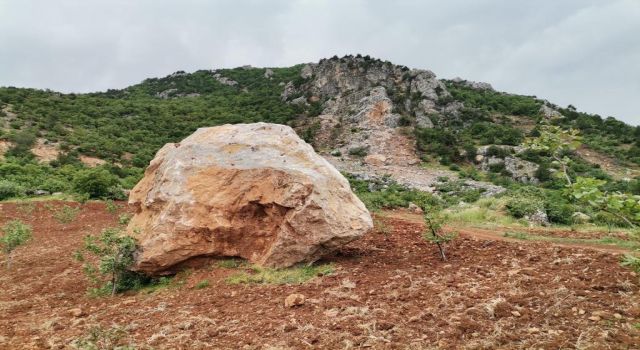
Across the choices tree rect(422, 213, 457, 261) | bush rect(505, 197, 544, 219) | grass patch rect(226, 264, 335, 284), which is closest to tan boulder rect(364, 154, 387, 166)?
bush rect(505, 197, 544, 219)

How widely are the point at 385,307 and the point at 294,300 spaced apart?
1.44 m

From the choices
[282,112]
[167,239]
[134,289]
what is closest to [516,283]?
[167,239]

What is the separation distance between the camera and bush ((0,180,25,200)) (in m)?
23.4

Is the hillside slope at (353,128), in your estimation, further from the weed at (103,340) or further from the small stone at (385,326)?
the small stone at (385,326)

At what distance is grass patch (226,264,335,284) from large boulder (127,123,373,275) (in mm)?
206

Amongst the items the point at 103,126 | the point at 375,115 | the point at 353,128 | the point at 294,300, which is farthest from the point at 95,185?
the point at 375,115

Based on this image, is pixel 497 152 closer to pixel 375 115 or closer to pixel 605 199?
pixel 375 115

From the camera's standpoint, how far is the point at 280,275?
877cm

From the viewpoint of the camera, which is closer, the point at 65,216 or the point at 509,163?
the point at 65,216

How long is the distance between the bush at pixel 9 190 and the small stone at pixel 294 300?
22.4m

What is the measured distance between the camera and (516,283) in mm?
6988

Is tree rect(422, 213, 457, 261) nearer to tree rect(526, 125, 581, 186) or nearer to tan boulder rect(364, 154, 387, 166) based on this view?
tree rect(526, 125, 581, 186)

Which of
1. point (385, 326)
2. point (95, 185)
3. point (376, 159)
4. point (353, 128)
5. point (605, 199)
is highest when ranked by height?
point (353, 128)

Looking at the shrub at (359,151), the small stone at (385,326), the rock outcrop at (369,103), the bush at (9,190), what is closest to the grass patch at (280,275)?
the small stone at (385,326)
